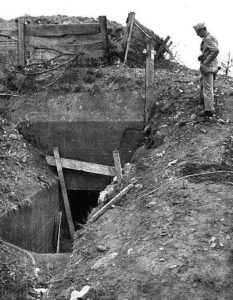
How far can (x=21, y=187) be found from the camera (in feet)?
29.0

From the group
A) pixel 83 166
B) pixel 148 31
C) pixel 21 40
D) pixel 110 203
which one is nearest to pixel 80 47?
pixel 21 40

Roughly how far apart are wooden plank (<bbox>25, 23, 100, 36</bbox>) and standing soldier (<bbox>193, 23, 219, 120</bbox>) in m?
2.99

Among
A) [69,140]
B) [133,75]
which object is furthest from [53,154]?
[133,75]

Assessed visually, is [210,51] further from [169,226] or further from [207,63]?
[169,226]

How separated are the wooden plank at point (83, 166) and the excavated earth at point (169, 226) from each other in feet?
1.00

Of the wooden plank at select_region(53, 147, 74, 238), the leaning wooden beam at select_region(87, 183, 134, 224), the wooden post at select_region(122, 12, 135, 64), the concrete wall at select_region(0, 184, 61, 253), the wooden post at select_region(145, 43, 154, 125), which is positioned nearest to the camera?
the leaning wooden beam at select_region(87, 183, 134, 224)

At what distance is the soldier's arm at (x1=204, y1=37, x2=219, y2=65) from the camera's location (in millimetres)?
8883

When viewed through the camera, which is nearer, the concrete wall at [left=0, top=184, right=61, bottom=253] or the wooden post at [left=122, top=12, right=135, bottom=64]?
the concrete wall at [left=0, top=184, right=61, bottom=253]

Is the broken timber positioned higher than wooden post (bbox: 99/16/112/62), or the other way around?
wooden post (bbox: 99/16/112/62)

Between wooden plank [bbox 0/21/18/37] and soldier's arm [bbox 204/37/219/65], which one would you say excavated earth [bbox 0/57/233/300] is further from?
wooden plank [bbox 0/21/18/37]

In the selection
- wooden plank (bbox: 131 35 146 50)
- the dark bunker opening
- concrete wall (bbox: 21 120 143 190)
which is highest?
wooden plank (bbox: 131 35 146 50)

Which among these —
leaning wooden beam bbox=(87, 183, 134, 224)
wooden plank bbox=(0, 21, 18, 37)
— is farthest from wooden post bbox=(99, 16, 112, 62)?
leaning wooden beam bbox=(87, 183, 134, 224)

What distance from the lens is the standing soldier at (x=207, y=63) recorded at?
8.92 metres

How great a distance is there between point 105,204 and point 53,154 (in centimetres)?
292
